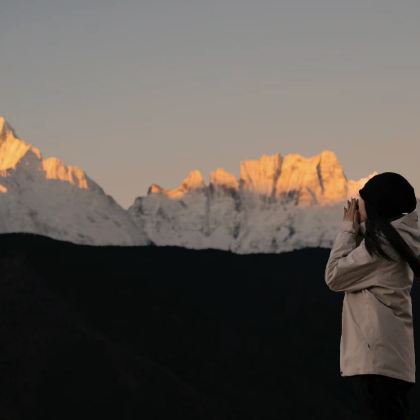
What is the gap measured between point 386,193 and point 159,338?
64.7 meters

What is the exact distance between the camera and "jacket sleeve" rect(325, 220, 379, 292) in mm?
5898

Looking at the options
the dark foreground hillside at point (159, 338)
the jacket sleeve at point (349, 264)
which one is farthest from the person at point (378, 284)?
the dark foreground hillside at point (159, 338)

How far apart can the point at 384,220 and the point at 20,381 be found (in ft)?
177

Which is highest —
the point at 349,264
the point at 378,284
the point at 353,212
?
the point at 353,212

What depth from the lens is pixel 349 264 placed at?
19.3 ft

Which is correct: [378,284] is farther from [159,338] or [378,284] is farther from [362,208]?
[159,338]

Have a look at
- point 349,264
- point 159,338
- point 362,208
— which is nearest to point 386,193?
point 362,208

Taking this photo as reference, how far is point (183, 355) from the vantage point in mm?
68375

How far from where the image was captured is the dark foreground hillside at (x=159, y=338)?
58062 millimetres

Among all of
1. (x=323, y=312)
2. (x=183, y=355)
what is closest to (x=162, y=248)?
(x=323, y=312)

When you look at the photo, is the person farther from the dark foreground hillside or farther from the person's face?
the dark foreground hillside

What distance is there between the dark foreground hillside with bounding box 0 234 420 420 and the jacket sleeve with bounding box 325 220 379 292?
49179 mm

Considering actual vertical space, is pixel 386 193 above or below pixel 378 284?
above

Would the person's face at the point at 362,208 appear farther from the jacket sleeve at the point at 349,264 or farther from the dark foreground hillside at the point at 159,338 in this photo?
the dark foreground hillside at the point at 159,338
